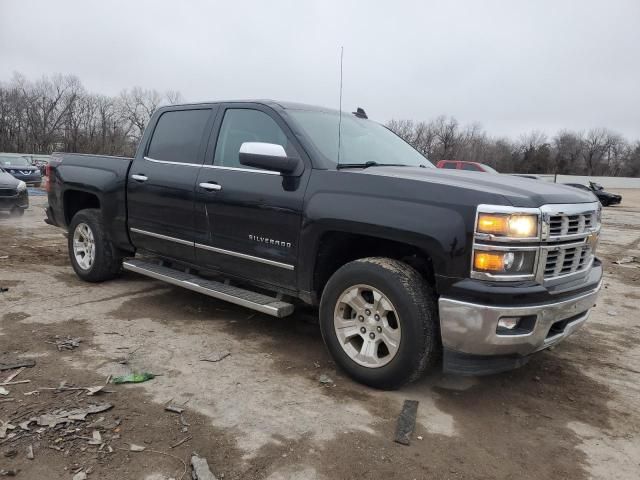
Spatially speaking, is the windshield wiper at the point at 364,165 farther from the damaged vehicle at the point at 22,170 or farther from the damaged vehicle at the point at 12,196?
the damaged vehicle at the point at 22,170

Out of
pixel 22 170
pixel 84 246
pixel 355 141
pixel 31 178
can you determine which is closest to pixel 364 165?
pixel 355 141

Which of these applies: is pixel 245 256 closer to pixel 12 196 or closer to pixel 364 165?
pixel 364 165

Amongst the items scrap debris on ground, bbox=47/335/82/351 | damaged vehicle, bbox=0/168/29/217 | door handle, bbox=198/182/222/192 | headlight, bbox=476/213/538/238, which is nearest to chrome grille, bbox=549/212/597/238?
headlight, bbox=476/213/538/238

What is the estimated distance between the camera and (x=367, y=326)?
3.40 m

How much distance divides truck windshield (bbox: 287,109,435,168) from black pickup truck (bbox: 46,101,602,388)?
0.02 metres

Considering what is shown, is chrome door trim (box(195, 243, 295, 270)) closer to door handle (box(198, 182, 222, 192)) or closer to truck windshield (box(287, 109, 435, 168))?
door handle (box(198, 182, 222, 192))

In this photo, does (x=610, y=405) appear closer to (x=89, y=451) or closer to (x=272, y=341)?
(x=272, y=341)

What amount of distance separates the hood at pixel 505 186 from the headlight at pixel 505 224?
8cm

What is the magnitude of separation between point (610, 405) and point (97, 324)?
13.2ft

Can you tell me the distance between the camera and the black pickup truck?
9.69 feet

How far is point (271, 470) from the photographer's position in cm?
251

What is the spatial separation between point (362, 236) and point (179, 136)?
88.8 inches

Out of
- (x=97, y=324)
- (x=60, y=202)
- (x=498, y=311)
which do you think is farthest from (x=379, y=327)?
(x=60, y=202)

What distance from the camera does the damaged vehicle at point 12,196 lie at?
441 inches
